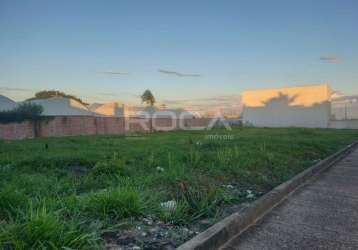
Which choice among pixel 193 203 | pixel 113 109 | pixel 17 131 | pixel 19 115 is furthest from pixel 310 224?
pixel 113 109

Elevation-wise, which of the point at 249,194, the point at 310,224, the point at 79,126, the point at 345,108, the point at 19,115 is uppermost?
the point at 345,108

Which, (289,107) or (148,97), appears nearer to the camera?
(289,107)

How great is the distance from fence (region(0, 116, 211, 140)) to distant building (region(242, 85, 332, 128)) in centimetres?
1369

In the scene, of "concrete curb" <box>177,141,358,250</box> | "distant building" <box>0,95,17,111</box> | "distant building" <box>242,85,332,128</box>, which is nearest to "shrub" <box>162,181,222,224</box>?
"concrete curb" <box>177,141,358,250</box>

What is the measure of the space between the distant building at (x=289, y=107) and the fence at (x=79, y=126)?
539 inches

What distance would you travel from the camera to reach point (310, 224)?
3.10 m

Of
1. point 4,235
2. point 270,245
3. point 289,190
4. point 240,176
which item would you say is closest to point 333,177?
point 289,190

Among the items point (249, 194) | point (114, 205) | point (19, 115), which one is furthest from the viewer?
point (19, 115)

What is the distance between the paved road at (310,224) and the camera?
2611 millimetres

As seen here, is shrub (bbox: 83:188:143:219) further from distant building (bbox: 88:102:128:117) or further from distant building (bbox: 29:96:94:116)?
distant building (bbox: 88:102:128:117)

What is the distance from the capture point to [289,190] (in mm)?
4594

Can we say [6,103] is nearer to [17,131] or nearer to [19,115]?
[19,115]

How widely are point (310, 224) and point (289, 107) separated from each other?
112 ft

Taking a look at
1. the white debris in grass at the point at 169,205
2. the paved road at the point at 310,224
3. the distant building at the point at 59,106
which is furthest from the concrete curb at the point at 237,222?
the distant building at the point at 59,106
